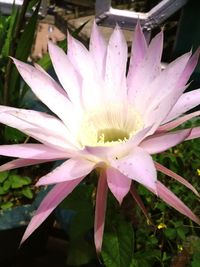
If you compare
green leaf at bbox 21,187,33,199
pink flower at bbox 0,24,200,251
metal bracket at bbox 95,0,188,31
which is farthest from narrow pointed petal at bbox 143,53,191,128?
metal bracket at bbox 95,0,188,31

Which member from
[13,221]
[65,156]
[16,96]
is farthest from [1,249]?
[65,156]

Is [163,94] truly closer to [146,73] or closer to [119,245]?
[146,73]

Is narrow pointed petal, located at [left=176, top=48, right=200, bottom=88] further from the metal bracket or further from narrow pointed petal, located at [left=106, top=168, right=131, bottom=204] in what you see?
the metal bracket

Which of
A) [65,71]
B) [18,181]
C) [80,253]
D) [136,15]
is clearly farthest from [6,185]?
[136,15]

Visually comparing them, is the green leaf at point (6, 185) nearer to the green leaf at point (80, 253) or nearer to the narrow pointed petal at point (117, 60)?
the green leaf at point (80, 253)

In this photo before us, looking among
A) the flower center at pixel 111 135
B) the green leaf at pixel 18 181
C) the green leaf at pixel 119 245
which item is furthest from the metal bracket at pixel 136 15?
the green leaf at pixel 119 245

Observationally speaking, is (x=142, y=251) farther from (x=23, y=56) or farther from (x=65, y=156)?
(x=23, y=56)
